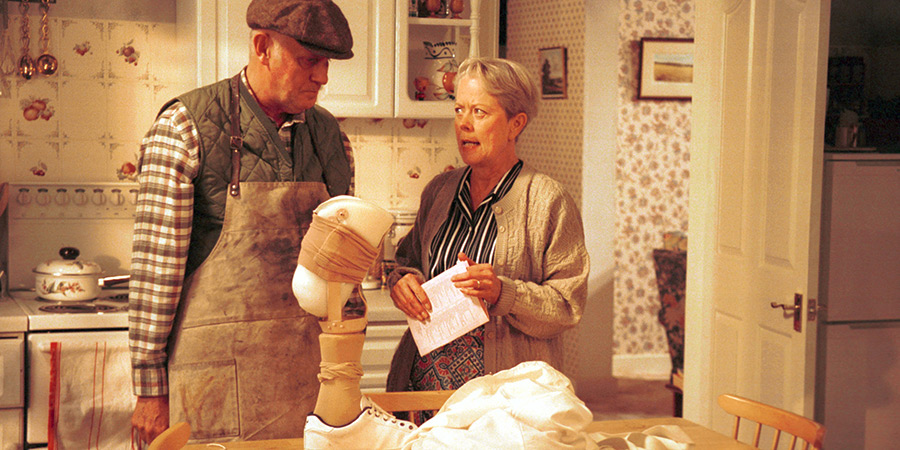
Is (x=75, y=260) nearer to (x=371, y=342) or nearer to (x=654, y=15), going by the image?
(x=371, y=342)

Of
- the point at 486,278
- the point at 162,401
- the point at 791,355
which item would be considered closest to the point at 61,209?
the point at 162,401

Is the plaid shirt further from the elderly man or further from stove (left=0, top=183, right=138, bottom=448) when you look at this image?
stove (left=0, top=183, right=138, bottom=448)

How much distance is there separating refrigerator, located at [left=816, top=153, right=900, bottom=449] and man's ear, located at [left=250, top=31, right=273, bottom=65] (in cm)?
219

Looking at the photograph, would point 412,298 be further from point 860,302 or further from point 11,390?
point 860,302

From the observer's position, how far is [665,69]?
6324mm

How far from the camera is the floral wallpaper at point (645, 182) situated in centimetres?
631

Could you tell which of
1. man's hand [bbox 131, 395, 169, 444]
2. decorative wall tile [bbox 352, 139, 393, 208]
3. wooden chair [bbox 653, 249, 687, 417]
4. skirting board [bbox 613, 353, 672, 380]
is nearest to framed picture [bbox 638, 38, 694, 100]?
wooden chair [bbox 653, 249, 687, 417]

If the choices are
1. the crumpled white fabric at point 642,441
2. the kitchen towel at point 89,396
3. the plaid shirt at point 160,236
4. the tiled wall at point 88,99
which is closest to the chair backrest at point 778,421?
the crumpled white fabric at point 642,441

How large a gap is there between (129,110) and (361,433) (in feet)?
8.21

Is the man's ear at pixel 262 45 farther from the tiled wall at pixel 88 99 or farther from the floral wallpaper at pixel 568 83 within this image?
the floral wallpaper at pixel 568 83

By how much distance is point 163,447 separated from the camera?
1.41m

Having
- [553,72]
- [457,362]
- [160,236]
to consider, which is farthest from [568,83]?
[160,236]

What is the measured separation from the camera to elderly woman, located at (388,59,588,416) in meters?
1.97

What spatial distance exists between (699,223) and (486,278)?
178 centimetres
